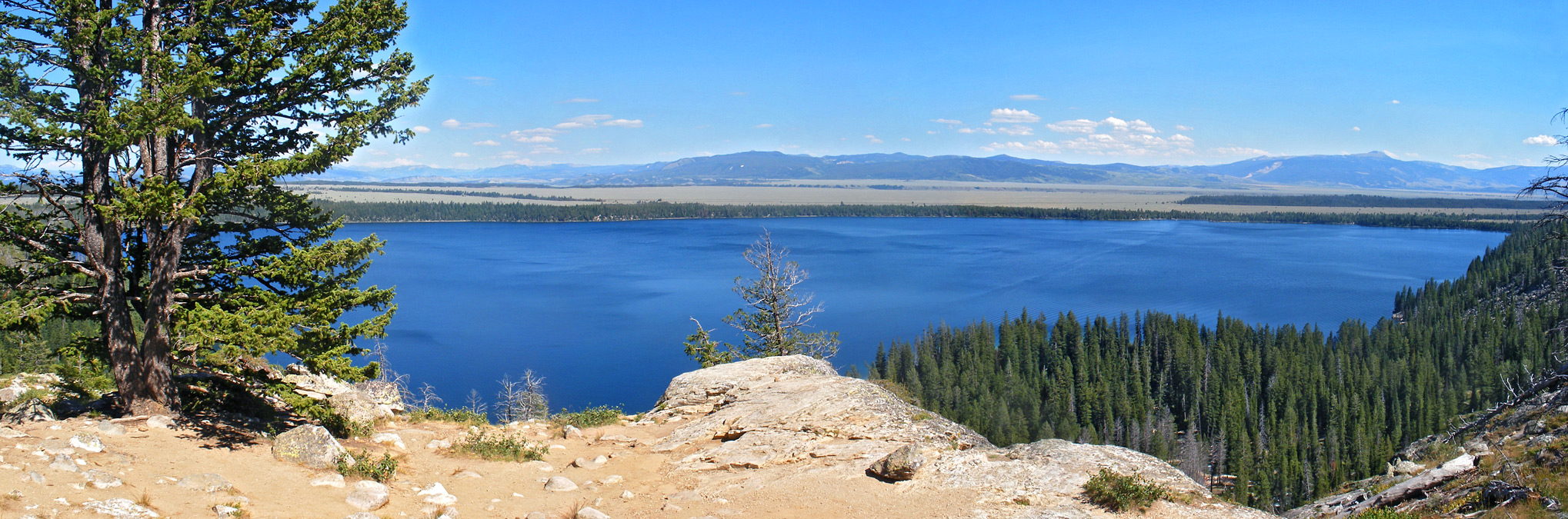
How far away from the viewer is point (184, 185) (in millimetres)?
10586

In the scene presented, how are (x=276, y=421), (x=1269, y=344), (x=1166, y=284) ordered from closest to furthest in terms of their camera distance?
1. (x=276, y=421)
2. (x=1269, y=344)
3. (x=1166, y=284)

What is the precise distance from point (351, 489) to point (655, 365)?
147 ft

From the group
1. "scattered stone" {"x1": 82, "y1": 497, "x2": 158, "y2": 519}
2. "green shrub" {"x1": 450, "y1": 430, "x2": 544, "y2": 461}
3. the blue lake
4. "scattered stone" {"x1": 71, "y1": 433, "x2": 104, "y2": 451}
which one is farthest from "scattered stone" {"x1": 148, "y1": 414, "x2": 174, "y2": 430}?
the blue lake

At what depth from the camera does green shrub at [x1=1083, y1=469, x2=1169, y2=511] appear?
8.93 metres

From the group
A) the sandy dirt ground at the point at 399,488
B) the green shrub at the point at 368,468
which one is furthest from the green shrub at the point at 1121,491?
the green shrub at the point at 368,468

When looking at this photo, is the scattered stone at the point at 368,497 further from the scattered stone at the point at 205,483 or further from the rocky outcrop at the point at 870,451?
the rocky outcrop at the point at 870,451

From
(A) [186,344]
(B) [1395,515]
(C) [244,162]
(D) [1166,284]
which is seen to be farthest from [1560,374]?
(D) [1166,284]

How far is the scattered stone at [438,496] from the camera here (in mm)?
9211

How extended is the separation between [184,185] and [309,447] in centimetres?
383

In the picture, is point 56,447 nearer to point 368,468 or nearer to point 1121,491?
point 368,468

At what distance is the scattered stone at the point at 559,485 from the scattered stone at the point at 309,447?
243 centimetres

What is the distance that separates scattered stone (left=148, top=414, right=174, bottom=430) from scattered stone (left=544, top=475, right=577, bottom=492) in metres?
4.63

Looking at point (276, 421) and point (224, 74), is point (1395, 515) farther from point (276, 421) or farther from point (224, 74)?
point (224, 74)

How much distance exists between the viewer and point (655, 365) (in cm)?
5341
